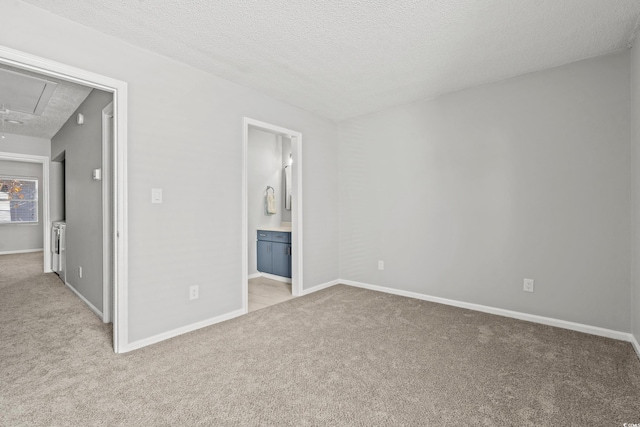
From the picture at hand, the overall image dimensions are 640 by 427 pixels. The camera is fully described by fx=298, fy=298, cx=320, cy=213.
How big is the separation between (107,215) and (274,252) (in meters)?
2.25

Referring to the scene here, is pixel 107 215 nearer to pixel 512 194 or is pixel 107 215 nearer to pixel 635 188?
pixel 512 194

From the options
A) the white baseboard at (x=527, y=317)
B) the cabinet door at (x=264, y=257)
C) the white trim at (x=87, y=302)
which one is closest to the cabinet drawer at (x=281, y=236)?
the cabinet door at (x=264, y=257)

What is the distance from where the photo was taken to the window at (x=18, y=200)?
24.0 ft

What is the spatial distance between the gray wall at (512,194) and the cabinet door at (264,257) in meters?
1.47

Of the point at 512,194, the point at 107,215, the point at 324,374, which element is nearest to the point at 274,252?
the point at 107,215

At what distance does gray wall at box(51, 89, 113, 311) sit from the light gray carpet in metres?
0.57

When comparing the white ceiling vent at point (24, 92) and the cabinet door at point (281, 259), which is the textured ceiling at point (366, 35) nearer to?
the white ceiling vent at point (24, 92)

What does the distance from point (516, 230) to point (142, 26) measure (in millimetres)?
3597

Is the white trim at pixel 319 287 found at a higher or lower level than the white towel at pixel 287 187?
lower

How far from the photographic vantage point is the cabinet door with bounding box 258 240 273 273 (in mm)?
4609

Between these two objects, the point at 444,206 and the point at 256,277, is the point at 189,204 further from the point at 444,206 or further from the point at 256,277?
the point at 444,206

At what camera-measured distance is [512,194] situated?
294 centimetres

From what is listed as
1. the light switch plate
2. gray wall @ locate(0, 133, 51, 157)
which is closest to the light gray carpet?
the light switch plate

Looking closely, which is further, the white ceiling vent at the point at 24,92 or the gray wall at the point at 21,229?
the gray wall at the point at 21,229
